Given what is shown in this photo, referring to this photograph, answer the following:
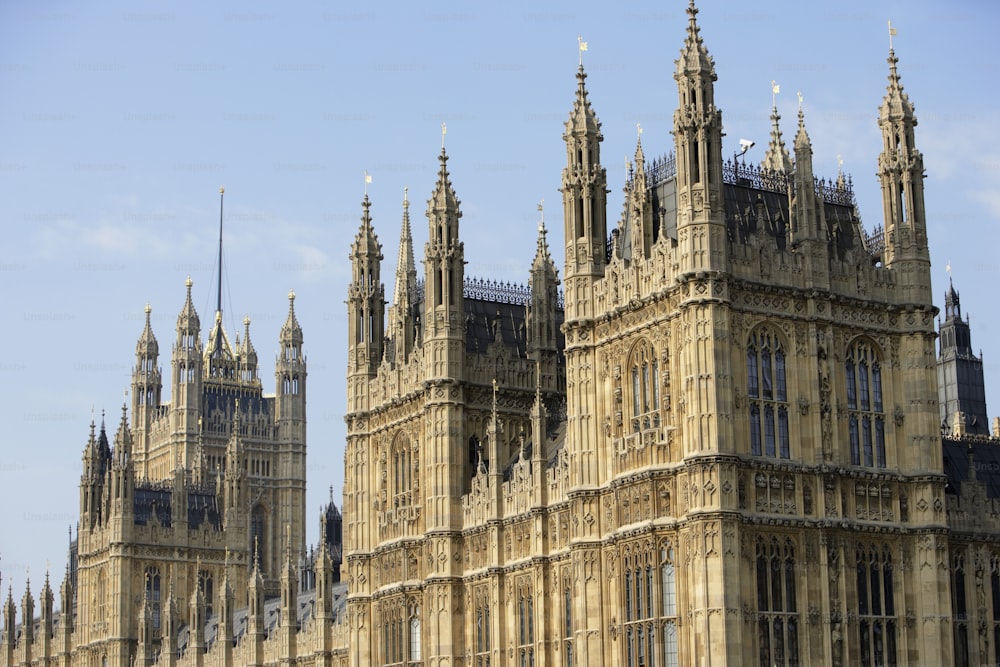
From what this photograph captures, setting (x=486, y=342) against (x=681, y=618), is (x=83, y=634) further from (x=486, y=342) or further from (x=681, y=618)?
(x=681, y=618)

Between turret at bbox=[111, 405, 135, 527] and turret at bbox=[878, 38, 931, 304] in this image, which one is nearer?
turret at bbox=[878, 38, 931, 304]

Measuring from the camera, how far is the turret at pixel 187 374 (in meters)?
186

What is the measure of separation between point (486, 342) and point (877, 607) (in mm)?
24914

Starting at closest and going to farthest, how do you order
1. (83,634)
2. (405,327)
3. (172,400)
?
(405,327) → (83,634) → (172,400)

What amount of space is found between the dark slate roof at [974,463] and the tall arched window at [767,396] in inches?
422

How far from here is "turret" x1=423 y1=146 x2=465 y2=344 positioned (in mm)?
74250

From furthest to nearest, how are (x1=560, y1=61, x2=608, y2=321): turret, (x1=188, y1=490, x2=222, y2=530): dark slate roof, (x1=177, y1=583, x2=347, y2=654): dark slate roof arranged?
(x1=188, y1=490, x2=222, y2=530): dark slate roof
(x1=177, y1=583, x2=347, y2=654): dark slate roof
(x1=560, y1=61, x2=608, y2=321): turret

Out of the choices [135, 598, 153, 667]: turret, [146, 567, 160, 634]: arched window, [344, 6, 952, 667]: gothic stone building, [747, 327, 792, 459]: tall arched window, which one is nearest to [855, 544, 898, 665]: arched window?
[344, 6, 952, 667]: gothic stone building

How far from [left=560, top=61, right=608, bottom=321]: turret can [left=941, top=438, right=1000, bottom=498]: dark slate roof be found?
1505 cm

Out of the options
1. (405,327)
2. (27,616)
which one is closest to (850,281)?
(405,327)

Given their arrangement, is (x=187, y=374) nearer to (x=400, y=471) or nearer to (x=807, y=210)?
(x=400, y=471)

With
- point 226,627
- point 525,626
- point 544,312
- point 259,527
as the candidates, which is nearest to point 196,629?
point 226,627

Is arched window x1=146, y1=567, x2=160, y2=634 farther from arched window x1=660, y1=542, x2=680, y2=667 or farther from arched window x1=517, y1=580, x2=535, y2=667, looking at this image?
arched window x1=660, y1=542, x2=680, y2=667

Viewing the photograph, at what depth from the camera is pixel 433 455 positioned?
73.7 meters
